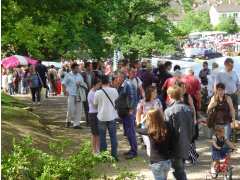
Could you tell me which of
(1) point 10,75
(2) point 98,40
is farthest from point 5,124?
(1) point 10,75

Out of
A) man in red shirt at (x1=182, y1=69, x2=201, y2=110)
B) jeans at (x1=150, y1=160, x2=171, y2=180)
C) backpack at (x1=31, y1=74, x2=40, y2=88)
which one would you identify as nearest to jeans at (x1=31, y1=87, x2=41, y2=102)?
backpack at (x1=31, y1=74, x2=40, y2=88)

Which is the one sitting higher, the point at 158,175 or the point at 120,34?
the point at 120,34

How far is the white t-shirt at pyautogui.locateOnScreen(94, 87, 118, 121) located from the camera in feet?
36.2

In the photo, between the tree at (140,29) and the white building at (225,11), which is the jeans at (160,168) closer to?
the tree at (140,29)

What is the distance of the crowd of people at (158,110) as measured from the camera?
7.61 metres

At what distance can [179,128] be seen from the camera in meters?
8.08

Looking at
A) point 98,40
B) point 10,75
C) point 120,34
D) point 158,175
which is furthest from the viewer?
point 120,34

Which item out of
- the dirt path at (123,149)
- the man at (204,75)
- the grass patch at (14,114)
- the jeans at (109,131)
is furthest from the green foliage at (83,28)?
the jeans at (109,131)

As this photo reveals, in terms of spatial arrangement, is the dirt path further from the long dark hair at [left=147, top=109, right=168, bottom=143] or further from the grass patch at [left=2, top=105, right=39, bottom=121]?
the grass patch at [left=2, top=105, right=39, bottom=121]

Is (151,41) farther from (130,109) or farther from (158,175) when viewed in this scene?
(158,175)

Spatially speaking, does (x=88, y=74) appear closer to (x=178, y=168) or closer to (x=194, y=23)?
(x=178, y=168)

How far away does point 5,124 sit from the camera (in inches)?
→ 539

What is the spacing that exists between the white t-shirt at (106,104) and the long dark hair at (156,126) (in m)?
3.60

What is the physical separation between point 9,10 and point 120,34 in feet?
77.1
